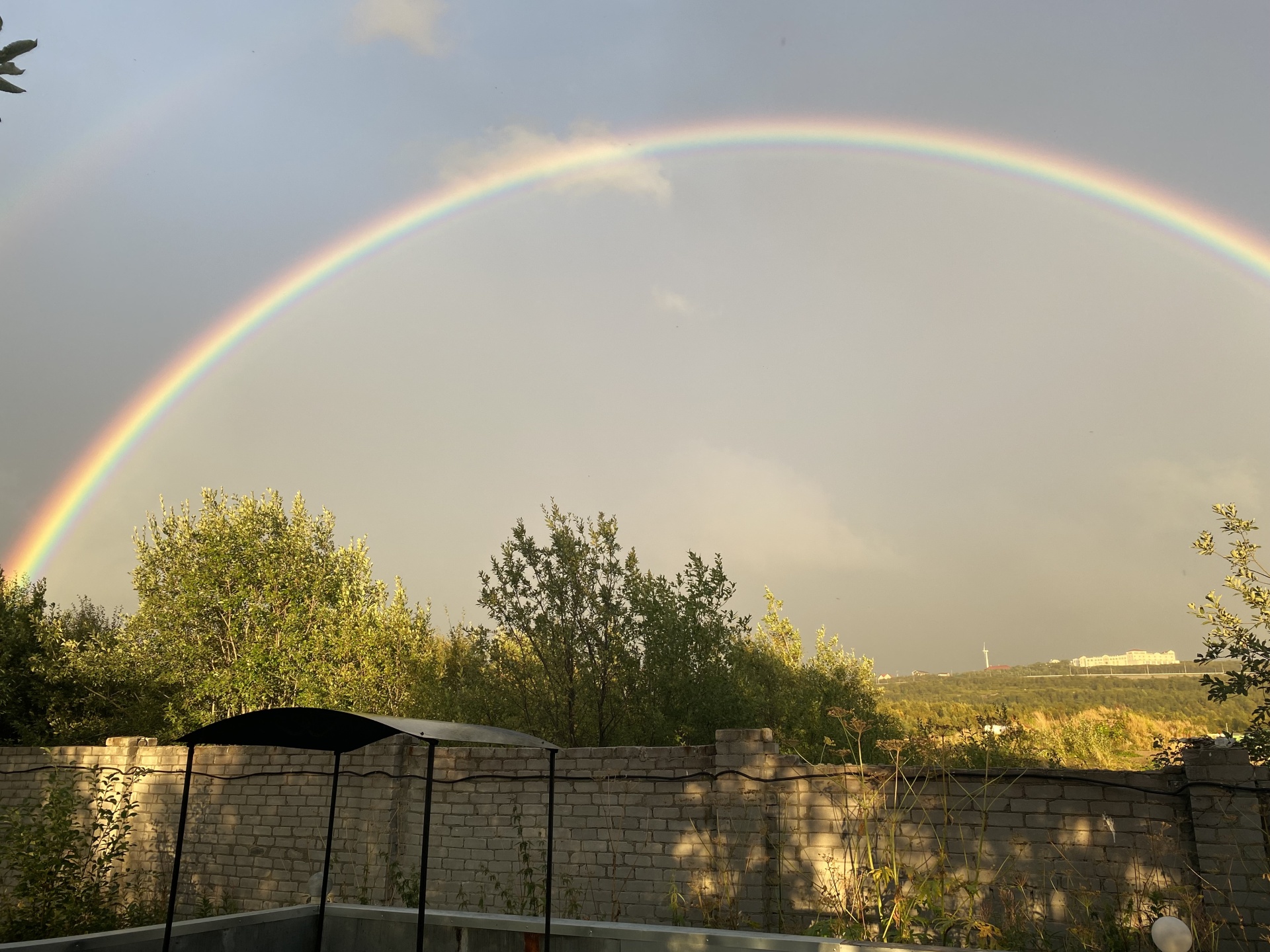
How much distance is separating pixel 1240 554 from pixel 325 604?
20.7 metres

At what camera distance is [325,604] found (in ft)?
74.6

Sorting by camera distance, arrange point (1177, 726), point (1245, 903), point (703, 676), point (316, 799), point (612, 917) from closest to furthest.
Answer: point (1245, 903) → point (612, 917) → point (316, 799) → point (703, 676) → point (1177, 726)

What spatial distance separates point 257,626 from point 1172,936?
69.2 feet

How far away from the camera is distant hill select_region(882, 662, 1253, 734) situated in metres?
24.7

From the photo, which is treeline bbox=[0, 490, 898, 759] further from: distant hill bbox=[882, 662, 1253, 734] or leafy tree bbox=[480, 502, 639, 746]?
distant hill bbox=[882, 662, 1253, 734]

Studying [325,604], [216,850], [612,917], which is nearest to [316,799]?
[216,850]

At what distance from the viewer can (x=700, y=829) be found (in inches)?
323

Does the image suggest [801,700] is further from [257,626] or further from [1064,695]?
[1064,695]

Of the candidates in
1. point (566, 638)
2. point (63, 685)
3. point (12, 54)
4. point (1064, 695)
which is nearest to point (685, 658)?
point (566, 638)

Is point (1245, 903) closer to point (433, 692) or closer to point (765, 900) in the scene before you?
point (765, 900)

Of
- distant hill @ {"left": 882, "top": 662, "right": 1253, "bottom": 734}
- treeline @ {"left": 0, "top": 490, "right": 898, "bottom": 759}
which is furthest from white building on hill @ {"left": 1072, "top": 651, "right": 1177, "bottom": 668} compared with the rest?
treeline @ {"left": 0, "top": 490, "right": 898, "bottom": 759}

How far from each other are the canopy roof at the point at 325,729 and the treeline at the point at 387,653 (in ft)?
23.8

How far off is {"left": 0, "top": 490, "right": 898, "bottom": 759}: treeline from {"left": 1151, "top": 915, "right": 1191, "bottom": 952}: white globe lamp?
6.91 m

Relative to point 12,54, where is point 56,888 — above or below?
below
